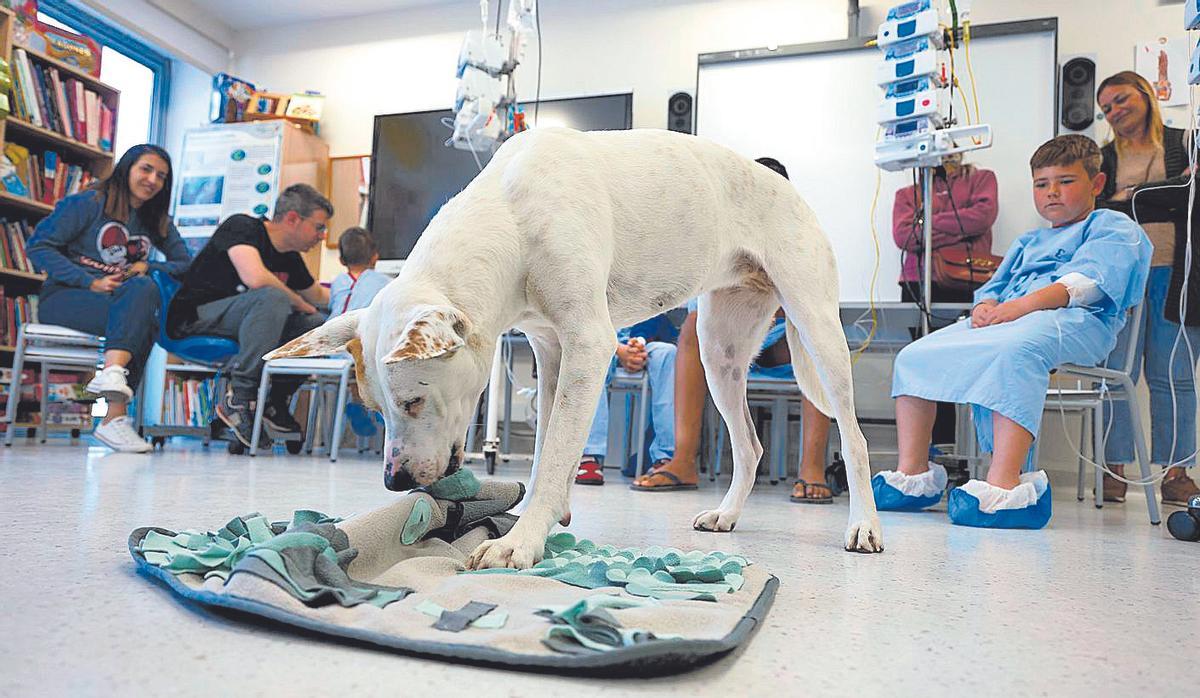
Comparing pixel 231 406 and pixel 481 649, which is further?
pixel 231 406

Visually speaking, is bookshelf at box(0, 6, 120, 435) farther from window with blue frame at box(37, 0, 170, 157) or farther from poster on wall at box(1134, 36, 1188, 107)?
poster on wall at box(1134, 36, 1188, 107)

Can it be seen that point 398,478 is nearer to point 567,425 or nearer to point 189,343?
point 567,425

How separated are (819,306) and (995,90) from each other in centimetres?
387

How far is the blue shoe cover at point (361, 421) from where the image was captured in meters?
5.25

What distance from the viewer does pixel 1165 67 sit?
5.09 metres

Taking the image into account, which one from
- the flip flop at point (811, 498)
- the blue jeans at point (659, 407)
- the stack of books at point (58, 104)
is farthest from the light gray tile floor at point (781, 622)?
the stack of books at point (58, 104)

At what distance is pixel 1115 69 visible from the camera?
5199 millimetres

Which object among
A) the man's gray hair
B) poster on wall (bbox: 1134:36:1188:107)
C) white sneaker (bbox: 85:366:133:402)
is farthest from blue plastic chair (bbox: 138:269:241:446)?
poster on wall (bbox: 1134:36:1188:107)

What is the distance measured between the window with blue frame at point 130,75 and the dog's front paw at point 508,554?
21.4 ft

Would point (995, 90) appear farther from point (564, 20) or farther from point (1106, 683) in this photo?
point (1106, 683)

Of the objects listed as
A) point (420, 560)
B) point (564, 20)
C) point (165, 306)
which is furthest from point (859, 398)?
point (420, 560)

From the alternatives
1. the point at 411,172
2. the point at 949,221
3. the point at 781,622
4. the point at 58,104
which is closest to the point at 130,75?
the point at 58,104

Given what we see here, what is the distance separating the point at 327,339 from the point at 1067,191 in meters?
2.56

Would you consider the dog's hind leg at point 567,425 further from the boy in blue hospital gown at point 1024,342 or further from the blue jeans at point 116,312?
the blue jeans at point 116,312
